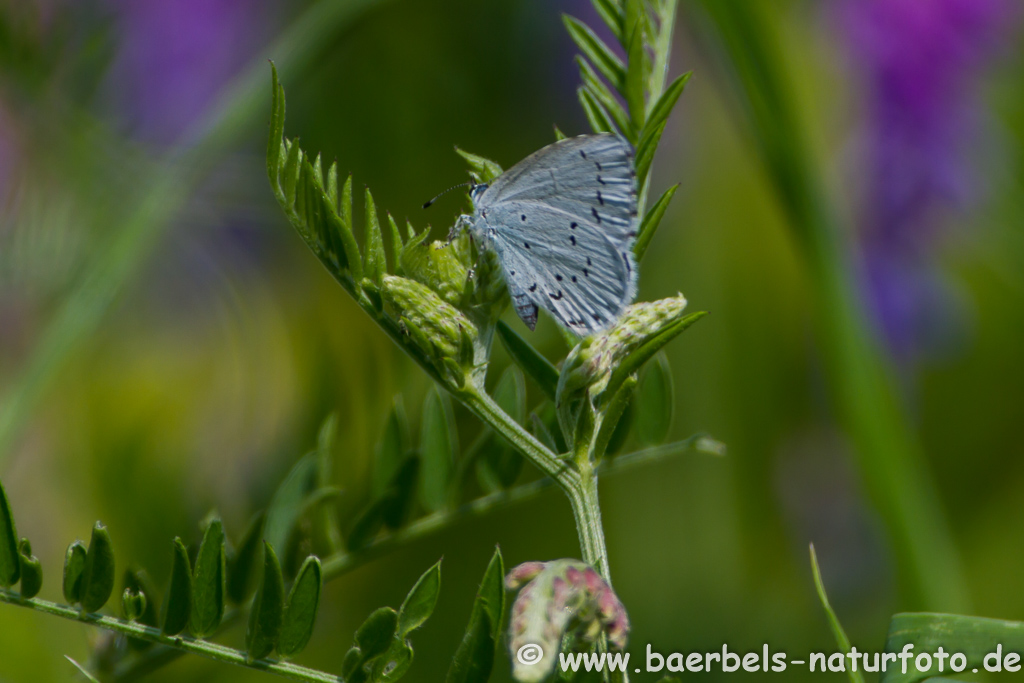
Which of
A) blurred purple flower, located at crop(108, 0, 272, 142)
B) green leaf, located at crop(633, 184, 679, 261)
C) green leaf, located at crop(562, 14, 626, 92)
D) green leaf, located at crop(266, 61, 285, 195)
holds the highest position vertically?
blurred purple flower, located at crop(108, 0, 272, 142)

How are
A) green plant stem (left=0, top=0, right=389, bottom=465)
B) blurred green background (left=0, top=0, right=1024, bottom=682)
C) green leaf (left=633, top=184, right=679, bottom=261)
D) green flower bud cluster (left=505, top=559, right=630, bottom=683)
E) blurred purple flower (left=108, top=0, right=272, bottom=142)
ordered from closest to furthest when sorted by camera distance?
1. green flower bud cluster (left=505, top=559, right=630, bottom=683)
2. green leaf (left=633, top=184, right=679, bottom=261)
3. green plant stem (left=0, top=0, right=389, bottom=465)
4. blurred green background (left=0, top=0, right=1024, bottom=682)
5. blurred purple flower (left=108, top=0, right=272, bottom=142)

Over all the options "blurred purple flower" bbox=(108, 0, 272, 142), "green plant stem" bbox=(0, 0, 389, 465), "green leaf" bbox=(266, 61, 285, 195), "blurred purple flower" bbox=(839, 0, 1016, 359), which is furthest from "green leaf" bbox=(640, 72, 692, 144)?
"blurred purple flower" bbox=(108, 0, 272, 142)

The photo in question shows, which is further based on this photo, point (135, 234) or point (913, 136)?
point (913, 136)

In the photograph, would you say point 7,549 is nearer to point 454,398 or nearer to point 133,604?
point 133,604

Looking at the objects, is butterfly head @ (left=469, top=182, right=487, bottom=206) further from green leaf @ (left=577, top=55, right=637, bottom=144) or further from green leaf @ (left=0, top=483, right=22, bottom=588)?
green leaf @ (left=0, top=483, right=22, bottom=588)

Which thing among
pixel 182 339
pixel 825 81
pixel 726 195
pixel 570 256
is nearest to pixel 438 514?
pixel 570 256

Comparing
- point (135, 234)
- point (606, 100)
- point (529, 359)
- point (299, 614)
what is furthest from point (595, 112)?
point (135, 234)
